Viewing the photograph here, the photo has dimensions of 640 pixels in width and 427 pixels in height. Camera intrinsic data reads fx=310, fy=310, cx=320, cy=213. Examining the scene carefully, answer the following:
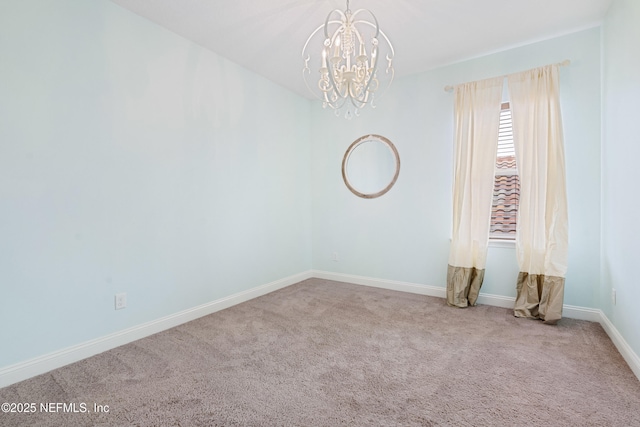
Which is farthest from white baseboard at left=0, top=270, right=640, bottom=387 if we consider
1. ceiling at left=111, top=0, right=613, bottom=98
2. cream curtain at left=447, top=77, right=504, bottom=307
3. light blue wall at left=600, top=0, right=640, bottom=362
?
ceiling at left=111, top=0, right=613, bottom=98

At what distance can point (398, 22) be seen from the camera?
2.63 metres

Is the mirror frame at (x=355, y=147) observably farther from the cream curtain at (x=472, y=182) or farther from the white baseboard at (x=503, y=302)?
the white baseboard at (x=503, y=302)

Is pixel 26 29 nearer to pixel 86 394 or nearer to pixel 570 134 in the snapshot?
pixel 86 394

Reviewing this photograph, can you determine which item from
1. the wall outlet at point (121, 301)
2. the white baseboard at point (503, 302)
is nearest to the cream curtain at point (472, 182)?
the white baseboard at point (503, 302)

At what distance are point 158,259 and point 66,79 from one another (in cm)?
147

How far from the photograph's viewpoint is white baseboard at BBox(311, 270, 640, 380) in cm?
206

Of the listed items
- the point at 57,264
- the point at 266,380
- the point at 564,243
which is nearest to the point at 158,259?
the point at 57,264

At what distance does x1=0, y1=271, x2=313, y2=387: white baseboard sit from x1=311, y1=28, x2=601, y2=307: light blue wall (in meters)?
1.62

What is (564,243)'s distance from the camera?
2748 millimetres

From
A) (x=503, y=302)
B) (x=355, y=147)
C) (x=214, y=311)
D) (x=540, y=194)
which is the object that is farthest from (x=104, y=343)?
(x=540, y=194)

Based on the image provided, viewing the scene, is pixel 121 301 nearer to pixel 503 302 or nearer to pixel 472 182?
pixel 472 182

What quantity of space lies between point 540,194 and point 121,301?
3.69 m

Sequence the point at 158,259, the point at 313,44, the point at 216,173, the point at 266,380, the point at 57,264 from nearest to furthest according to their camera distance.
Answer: the point at 266,380, the point at 57,264, the point at 158,259, the point at 313,44, the point at 216,173

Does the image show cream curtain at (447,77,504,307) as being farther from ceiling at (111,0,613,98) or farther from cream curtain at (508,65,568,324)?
ceiling at (111,0,613,98)
